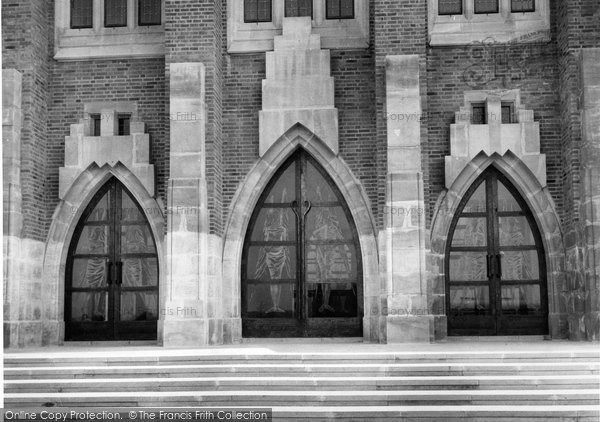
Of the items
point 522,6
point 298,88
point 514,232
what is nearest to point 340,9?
point 298,88

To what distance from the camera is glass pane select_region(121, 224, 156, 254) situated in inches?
633

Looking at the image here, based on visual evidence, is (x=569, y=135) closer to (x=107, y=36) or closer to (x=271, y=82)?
(x=271, y=82)

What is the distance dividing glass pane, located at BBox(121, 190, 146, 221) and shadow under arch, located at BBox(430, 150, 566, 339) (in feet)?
17.5

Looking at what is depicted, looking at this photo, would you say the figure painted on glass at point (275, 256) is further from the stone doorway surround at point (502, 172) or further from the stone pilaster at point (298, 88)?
the stone doorway surround at point (502, 172)

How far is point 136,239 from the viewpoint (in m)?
16.1

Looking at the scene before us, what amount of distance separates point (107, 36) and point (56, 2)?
1171mm

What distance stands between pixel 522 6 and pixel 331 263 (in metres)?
5.75

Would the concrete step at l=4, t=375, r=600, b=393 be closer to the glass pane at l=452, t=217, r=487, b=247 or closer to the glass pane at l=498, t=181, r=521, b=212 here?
the glass pane at l=452, t=217, r=487, b=247

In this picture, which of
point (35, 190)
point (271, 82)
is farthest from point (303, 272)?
point (35, 190)

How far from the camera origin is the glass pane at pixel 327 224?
15859 mm

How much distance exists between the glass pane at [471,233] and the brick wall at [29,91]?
746 centimetres

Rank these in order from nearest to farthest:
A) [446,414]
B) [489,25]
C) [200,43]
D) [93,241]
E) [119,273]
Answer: [446,414], [200,43], [489,25], [119,273], [93,241]

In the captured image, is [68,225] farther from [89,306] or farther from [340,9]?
[340,9]

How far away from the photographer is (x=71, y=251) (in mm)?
16203
